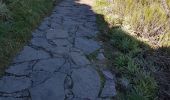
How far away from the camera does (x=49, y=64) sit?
5.34 metres

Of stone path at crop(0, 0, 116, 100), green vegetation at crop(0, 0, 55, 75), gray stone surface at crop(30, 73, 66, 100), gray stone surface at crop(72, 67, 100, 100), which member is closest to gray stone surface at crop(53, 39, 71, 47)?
stone path at crop(0, 0, 116, 100)

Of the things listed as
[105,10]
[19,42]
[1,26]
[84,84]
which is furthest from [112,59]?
[105,10]

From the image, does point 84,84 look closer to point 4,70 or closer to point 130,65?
point 130,65

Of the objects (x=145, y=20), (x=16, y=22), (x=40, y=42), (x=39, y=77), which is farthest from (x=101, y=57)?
(x=16, y=22)

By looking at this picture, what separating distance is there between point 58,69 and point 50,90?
658mm

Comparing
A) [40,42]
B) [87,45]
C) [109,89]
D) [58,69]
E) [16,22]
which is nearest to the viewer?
[109,89]

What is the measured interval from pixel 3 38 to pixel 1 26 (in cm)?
34

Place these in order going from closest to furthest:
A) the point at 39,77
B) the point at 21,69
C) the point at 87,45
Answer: the point at 39,77
the point at 21,69
the point at 87,45

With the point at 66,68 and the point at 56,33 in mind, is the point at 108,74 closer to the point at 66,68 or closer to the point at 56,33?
the point at 66,68

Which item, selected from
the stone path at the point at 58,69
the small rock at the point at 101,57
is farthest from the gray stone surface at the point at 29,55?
the small rock at the point at 101,57

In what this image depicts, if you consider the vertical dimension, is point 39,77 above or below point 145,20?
below

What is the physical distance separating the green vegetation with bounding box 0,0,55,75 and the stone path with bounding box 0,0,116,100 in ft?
0.50

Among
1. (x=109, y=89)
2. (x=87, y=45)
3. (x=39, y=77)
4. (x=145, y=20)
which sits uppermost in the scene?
(x=145, y=20)

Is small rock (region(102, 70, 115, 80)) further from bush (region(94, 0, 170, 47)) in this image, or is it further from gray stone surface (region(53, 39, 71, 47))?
bush (region(94, 0, 170, 47))
